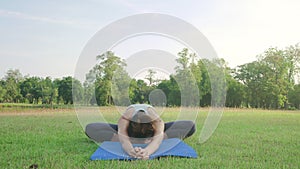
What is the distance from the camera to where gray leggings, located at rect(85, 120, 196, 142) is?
5.42 meters

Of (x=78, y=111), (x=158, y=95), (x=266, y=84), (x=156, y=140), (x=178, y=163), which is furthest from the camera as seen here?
(x=266, y=84)

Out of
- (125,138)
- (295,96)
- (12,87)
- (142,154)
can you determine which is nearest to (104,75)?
(125,138)

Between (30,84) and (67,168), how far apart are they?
39530 millimetres

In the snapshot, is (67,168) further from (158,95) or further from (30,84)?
(30,84)

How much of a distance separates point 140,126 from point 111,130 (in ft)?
3.47

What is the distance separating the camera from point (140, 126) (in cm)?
460

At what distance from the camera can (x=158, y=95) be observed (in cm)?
662

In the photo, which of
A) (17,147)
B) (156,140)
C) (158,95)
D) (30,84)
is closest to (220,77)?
(158,95)

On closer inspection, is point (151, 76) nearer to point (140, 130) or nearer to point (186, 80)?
point (186, 80)

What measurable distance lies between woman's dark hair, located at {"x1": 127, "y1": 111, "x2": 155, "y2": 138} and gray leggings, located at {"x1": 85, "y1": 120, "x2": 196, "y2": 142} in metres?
0.83

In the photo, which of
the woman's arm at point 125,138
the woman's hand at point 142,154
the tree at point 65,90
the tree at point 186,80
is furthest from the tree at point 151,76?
the tree at point 65,90

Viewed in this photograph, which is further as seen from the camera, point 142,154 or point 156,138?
point 156,138

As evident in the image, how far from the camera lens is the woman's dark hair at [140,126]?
4.43 meters

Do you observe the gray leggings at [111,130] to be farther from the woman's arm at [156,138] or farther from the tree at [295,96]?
the tree at [295,96]
